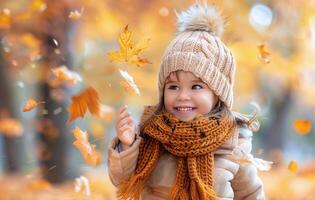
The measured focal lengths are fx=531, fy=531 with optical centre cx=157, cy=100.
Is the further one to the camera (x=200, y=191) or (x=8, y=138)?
(x=8, y=138)

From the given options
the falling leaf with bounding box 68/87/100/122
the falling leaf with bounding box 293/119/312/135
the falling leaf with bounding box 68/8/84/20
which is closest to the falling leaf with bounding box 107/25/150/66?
the falling leaf with bounding box 68/87/100/122

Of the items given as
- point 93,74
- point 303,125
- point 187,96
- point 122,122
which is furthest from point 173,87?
point 303,125

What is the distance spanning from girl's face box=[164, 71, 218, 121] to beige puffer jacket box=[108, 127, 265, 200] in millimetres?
110

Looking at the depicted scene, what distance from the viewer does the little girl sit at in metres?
1.30

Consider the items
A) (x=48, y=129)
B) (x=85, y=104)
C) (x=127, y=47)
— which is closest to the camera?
(x=127, y=47)

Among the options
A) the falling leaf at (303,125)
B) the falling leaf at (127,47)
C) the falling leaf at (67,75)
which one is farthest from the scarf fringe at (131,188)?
the falling leaf at (303,125)

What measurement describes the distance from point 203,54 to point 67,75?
152cm

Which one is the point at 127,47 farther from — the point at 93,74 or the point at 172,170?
the point at 93,74

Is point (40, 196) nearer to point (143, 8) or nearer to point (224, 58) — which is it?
point (143, 8)

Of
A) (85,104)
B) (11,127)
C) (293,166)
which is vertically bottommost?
(293,166)

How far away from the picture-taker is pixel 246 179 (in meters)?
1.40

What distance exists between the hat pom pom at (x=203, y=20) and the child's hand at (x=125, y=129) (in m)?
0.28

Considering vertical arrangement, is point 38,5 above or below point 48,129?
above

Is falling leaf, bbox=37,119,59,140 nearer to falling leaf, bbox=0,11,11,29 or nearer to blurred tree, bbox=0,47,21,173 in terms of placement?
blurred tree, bbox=0,47,21,173
